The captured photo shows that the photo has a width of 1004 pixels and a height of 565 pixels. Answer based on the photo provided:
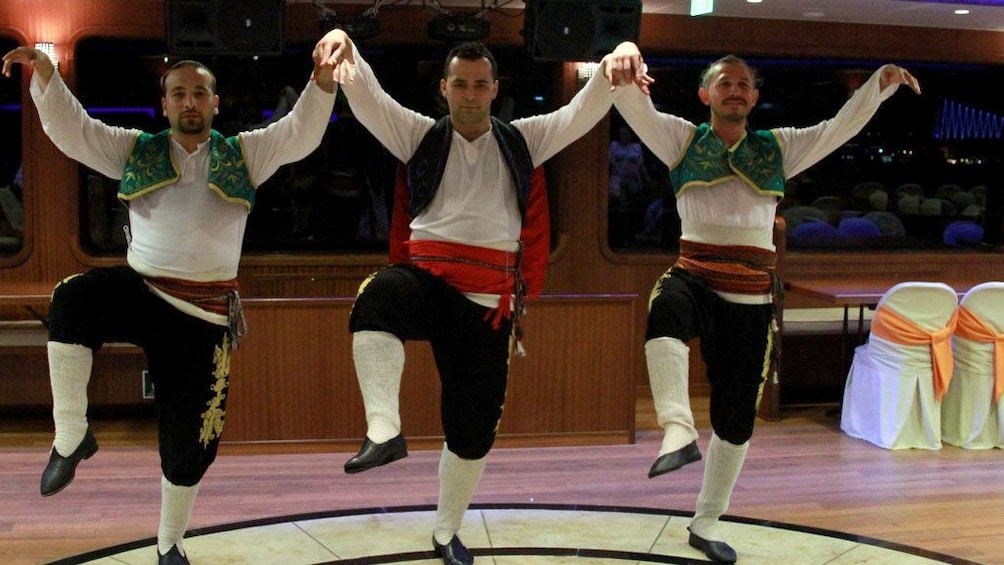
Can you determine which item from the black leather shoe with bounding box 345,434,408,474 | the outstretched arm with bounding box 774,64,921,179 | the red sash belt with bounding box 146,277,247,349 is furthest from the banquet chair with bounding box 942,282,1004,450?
the red sash belt with bounding box 146,277,247,349

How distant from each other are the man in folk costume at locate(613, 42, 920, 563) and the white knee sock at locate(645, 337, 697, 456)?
76mm

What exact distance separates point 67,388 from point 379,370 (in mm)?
912

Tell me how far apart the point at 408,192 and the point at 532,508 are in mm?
1726

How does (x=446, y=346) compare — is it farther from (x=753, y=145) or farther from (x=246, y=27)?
(x=246, y=27)

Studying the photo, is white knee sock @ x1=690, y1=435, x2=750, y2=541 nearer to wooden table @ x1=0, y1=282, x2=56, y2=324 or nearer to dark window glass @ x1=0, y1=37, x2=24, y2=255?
wooden table @ x1=0, y1=282, x2=56, y2=324

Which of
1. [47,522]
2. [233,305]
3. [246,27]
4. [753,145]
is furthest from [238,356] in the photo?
[753,145]

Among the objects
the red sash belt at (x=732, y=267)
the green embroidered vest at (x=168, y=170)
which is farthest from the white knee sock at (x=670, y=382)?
the green embroidered vest at (x=168, y=170)

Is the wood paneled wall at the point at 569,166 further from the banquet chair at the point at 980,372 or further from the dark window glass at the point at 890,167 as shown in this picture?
the banquet chair at the point at 980,372

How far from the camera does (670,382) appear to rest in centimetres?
344

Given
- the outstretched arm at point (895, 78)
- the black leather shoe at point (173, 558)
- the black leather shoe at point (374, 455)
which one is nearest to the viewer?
the black leather shoe at point (374, 455)

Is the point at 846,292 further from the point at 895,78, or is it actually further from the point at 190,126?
the point at 190,126

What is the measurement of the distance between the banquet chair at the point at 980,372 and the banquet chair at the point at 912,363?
4.3 inches

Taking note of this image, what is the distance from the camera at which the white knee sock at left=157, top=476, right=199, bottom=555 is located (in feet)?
11.9

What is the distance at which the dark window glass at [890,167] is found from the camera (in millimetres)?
7574
